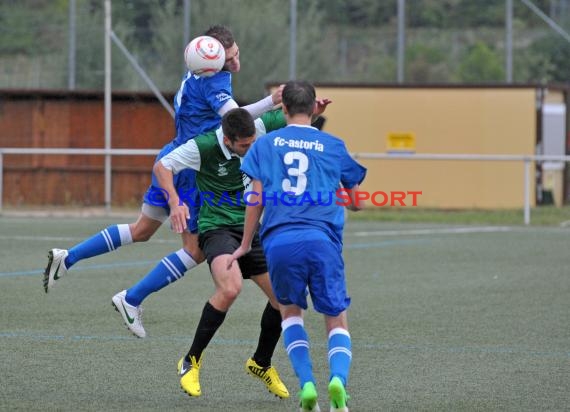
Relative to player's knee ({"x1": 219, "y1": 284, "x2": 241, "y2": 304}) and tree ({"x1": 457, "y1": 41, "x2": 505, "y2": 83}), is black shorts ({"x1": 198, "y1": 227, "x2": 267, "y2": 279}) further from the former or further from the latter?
tree ({"x1": 457, "y1": 41, "x2": 505, "y2": 83})

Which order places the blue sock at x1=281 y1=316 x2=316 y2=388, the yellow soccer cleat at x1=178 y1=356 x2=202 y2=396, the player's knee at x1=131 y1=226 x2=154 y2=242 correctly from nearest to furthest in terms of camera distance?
the blue sock at x1=281 y1=316 x2=316 y2=388, the yellow soccer cleat at x1=178 y1=356 x2=202 y2=396, the player's knee at x1=131 y1=226 x2=154 y2=242

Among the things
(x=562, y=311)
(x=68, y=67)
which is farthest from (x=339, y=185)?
(x=68, y=67)

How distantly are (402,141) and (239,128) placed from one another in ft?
56.8

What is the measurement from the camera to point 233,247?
22.6 ft

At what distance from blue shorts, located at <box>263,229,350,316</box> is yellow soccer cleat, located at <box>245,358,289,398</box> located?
34.8 inches

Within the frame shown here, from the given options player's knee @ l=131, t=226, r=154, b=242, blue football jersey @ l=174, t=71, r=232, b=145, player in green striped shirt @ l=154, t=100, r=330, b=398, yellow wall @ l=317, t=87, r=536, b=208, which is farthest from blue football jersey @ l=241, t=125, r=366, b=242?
yellow wall @ l=317, t=87, r=536, b=208

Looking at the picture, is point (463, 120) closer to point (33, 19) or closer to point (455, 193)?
point (455, 193)

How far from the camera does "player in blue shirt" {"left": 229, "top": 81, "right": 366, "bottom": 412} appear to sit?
19.2ft

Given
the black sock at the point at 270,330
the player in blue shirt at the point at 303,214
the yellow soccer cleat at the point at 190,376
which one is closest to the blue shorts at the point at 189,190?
the black sock at the point at 270,330

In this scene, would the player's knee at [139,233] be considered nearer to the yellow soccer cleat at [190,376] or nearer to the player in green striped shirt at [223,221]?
the player in green striped shirt at [223,221]

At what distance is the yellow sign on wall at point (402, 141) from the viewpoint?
932 inches

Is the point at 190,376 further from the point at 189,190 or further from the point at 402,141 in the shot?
the point at 402,141

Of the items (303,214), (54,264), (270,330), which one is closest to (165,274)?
(270,330)

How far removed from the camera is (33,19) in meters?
27.5
